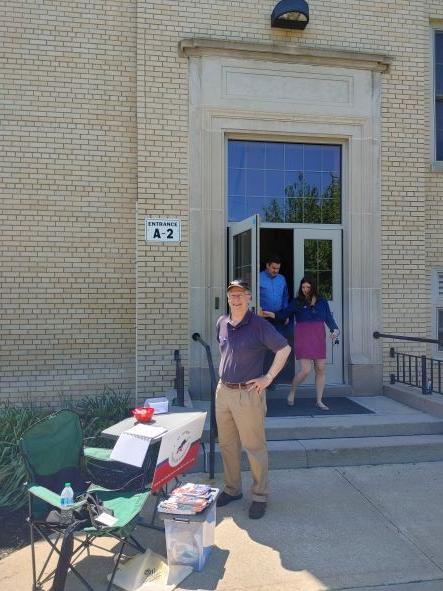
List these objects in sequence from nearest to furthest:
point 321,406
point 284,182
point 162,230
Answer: point 321,406, point 162,230, point 284,182

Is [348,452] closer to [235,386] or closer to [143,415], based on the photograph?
[235,386]

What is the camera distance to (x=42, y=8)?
7.29m

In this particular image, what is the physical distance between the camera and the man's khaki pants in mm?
4234

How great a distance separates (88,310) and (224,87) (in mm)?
3594

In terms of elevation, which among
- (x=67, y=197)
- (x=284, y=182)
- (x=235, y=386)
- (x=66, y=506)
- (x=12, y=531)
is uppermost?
(x=284, y=182)

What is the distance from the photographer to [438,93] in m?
8.38

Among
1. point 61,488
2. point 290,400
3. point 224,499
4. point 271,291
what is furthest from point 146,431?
point 271,291

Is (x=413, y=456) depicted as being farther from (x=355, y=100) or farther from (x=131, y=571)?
(x=355, y=100)

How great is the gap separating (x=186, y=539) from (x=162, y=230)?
4.34m

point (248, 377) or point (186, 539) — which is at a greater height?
point (248, 377)

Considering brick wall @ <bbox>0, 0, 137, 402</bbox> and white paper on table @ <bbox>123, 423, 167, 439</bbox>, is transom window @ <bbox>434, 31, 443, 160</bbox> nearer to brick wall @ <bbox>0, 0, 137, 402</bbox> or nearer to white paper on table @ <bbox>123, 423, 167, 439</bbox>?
brick wall @ <bbox>0, 0, 137, 402</bbox>

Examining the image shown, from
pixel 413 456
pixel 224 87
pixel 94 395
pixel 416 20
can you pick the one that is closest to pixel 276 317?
pixel 413 456

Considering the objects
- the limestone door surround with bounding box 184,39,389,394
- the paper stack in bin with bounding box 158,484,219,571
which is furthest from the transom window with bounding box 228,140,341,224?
the paper stack in bin with bounding box 158,484,219,571

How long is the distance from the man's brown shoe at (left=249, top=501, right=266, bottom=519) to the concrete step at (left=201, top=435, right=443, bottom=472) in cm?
97
